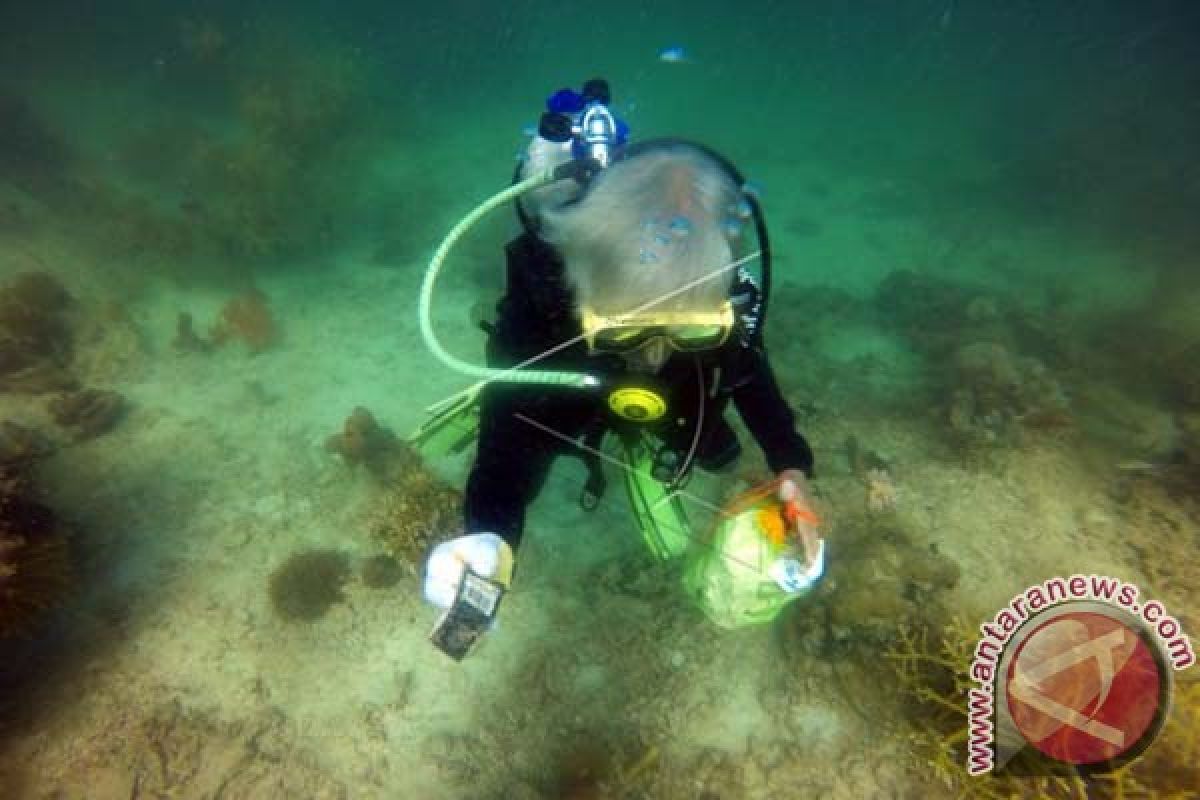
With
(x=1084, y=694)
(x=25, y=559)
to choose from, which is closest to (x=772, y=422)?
(x=1084, y=694)

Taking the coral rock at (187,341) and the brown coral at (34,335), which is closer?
the brown coral at (34,335)

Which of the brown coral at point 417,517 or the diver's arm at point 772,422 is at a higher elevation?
the diver's arm at point 772,422

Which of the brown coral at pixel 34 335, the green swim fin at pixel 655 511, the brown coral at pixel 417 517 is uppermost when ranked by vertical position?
the brown coral at pixel 34 335

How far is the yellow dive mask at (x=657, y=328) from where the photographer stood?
1984 millimetres

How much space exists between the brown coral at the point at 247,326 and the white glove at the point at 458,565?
25.6ft

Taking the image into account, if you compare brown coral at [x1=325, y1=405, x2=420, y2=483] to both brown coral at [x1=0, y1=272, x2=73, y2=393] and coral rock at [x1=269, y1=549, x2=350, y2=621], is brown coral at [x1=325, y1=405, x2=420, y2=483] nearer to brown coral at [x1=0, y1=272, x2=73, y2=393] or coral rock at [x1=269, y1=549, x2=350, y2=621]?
coral rock at [x1=269, y1=549, x2=350, y2=621]

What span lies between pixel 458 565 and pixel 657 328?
1234 millimetres

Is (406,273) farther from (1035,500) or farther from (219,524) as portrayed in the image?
(1035,500)

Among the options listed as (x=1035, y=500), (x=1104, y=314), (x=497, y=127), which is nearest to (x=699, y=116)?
(x=497, y=127)

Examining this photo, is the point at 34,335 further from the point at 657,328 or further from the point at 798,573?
the point at 798,573

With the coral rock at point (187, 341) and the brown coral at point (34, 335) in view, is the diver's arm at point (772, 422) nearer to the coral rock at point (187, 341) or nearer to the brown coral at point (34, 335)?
→ the coral rock at point (187, 341)

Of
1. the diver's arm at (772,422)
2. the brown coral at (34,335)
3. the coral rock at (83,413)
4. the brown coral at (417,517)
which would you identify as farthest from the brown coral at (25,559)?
the diver's arm at (772,422)

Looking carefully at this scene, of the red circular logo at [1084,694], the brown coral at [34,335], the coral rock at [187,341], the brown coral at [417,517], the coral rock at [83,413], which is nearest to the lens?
the red circular logo at [1084,694]

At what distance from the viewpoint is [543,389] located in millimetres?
2518
